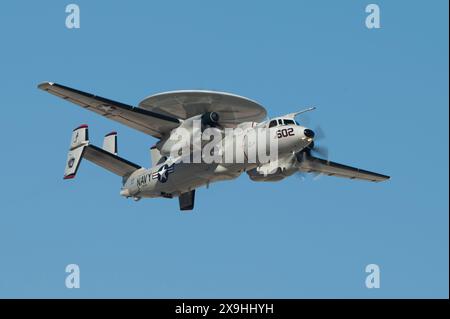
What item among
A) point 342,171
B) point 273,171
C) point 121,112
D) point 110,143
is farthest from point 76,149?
point 342,171

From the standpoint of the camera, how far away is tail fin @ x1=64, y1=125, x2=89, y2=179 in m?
42.9

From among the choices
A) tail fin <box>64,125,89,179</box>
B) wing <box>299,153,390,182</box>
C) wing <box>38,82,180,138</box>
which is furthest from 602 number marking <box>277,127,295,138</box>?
tail fin <box>64,125,89,179</box>

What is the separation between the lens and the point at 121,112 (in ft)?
138

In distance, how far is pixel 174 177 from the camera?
4144cm

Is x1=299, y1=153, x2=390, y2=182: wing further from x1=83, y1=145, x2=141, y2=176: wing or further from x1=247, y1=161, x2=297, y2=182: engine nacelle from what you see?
x1=83, y1=145, x2=141, y2=176: wing

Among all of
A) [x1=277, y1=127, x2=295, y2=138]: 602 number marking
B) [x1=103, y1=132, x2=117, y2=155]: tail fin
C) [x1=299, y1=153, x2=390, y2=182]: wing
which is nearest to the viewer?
[x1=277, y1=127, x2=295, y2=138]: 602 number marking

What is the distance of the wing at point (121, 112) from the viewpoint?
39938 millimetres

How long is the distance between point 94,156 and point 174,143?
4.63 m

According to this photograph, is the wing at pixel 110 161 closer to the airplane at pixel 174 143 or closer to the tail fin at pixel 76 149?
the airplane at pixel 174 143

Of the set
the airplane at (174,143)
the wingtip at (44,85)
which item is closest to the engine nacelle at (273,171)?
the airplane at (174,143)

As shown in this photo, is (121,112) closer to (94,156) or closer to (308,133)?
(94,156)
